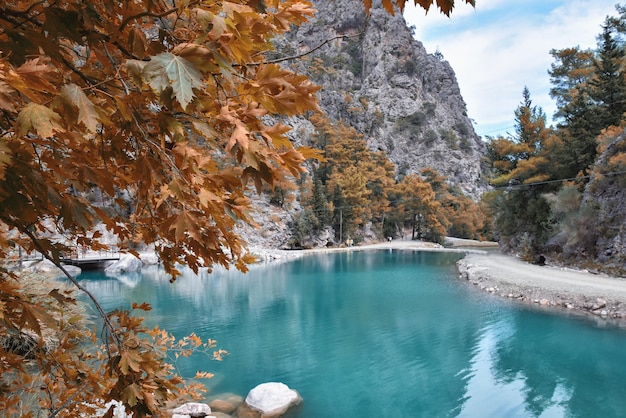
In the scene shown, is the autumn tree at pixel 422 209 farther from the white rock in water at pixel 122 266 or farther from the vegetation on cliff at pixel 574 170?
the white rock in water at pixel 122 266

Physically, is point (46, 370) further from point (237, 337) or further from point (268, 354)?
point (237, 337)

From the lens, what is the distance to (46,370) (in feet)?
5.12

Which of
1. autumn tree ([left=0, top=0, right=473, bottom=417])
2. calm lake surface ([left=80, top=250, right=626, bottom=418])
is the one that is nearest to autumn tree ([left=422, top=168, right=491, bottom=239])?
calm lake surface ([left=80, top=250, right=626, bottom=418])

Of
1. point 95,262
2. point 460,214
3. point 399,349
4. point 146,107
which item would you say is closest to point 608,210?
point 399,349

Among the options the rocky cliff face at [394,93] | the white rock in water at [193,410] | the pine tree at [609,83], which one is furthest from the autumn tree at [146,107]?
the rocky cliff face at [394,93]

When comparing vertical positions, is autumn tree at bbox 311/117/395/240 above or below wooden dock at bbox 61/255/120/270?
above

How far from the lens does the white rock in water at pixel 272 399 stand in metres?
5.55

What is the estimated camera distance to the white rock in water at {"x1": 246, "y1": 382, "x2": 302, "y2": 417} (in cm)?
555

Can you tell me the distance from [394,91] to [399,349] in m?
50.5

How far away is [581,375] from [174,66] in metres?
8.60

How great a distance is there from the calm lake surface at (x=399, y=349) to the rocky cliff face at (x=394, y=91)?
37.0 metres

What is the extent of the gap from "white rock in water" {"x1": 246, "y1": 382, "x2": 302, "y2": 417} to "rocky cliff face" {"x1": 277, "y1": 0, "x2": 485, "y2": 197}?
43566 mm

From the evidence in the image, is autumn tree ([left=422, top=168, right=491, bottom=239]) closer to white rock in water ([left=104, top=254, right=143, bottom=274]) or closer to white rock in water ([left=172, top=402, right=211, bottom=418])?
white rock in water ([left=104, top=254, right=143, bottom=274])

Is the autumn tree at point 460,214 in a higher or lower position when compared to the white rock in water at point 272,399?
higher
